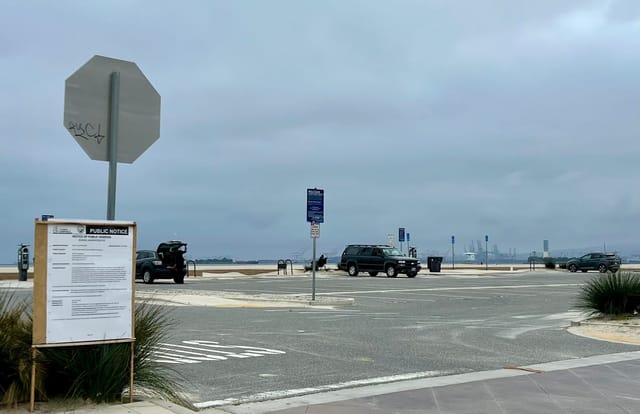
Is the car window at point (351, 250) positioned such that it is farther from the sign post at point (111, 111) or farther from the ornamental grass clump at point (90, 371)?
the ornamental grass clump at point (90, 371)

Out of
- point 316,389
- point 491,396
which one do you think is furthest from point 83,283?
point 491,396

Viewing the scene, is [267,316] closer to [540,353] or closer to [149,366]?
[540,353]

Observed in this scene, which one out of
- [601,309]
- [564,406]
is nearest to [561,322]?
[601,309]

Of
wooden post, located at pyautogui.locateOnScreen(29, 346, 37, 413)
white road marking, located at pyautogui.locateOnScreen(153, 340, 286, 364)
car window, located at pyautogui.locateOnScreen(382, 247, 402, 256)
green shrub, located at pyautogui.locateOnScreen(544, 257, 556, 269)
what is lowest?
white road marking, located at pyautogui.locateOnScreen(153, 340, 286, 364)

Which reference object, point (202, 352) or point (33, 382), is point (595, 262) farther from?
point (33, 382)

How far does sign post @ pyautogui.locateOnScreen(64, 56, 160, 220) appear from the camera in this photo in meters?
6.63

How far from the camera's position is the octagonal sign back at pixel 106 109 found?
6.62 meters

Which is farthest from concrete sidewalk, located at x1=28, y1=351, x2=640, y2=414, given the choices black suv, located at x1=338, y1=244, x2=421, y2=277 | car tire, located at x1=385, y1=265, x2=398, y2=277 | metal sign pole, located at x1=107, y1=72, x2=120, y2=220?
car tire, located at x1=385, y1=265, x2=398, y2=277

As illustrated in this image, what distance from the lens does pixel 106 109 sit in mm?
6832

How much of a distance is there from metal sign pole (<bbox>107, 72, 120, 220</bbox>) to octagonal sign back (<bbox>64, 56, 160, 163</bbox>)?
4 centimetres

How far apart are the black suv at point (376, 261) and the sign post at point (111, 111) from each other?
126 feet

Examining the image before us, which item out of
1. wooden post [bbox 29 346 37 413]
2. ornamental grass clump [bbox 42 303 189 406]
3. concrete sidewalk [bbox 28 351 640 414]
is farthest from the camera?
concrete sidewalk [bbox 28 351 640 414]

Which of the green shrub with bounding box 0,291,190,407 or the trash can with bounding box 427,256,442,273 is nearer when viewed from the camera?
the green shrub with bounding box 0,291,190,407

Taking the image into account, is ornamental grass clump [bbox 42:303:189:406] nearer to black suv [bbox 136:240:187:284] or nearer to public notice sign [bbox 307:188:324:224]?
public notice sign [bbox 307:188:324:224]
